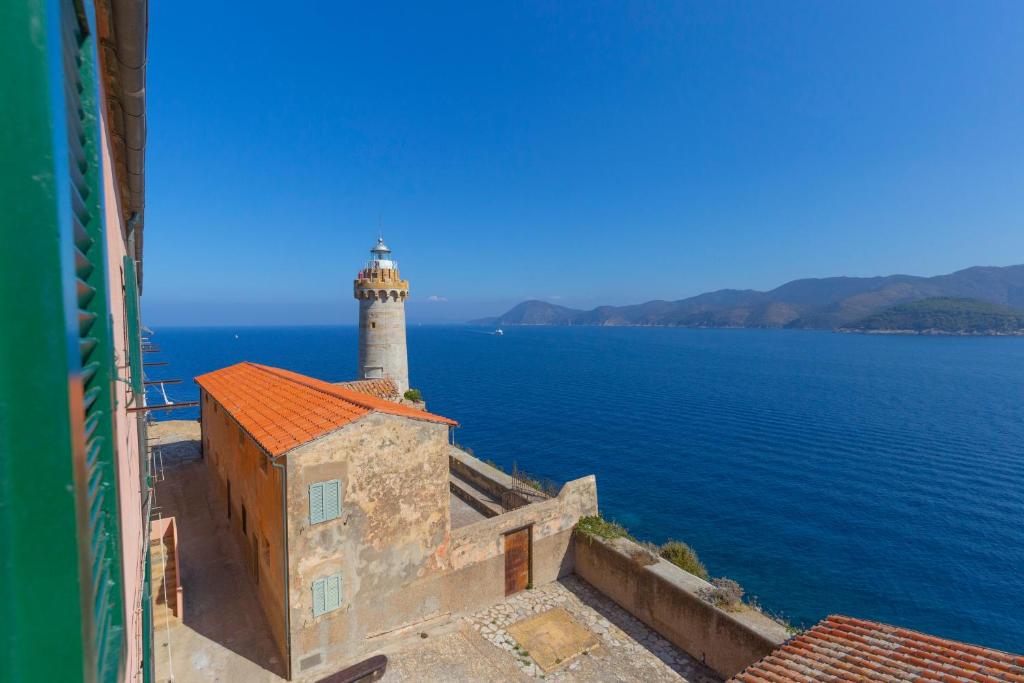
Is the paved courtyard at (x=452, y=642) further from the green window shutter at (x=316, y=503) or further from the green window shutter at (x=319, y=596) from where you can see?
the green window shutter at (x=316, y=503)

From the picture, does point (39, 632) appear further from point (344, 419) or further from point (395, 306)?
point (395, 306)

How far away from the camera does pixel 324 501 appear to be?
1159 cm

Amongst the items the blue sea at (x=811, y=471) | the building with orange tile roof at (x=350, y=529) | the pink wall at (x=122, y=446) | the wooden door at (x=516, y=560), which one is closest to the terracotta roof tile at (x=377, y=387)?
the building with orange tile roof at (x=350, y=529)

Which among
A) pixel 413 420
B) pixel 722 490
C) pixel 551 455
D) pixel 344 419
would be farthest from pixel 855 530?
pixel 344 419

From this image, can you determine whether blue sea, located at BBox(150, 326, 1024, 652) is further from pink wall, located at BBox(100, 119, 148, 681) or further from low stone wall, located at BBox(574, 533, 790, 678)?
pink wall, located at BBox(100, 119, 148, 681)

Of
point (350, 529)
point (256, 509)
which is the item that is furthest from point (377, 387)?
point (350, 529)

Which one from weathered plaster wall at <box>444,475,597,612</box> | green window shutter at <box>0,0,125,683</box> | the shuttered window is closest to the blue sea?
weathered plaster wall at <box>444,475,597,612</box>

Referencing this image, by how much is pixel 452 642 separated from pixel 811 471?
35510 mm

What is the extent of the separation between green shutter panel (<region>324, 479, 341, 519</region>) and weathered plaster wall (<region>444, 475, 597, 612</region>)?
4.28 meters

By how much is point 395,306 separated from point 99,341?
26145mm

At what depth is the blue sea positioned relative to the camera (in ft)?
79.0

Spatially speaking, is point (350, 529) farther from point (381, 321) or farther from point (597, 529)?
point (381, 321)

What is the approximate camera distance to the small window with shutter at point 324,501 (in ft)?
37.5

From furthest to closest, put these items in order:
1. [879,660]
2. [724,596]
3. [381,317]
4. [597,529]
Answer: [381,317], [597,529], [724,596], [879,660]
